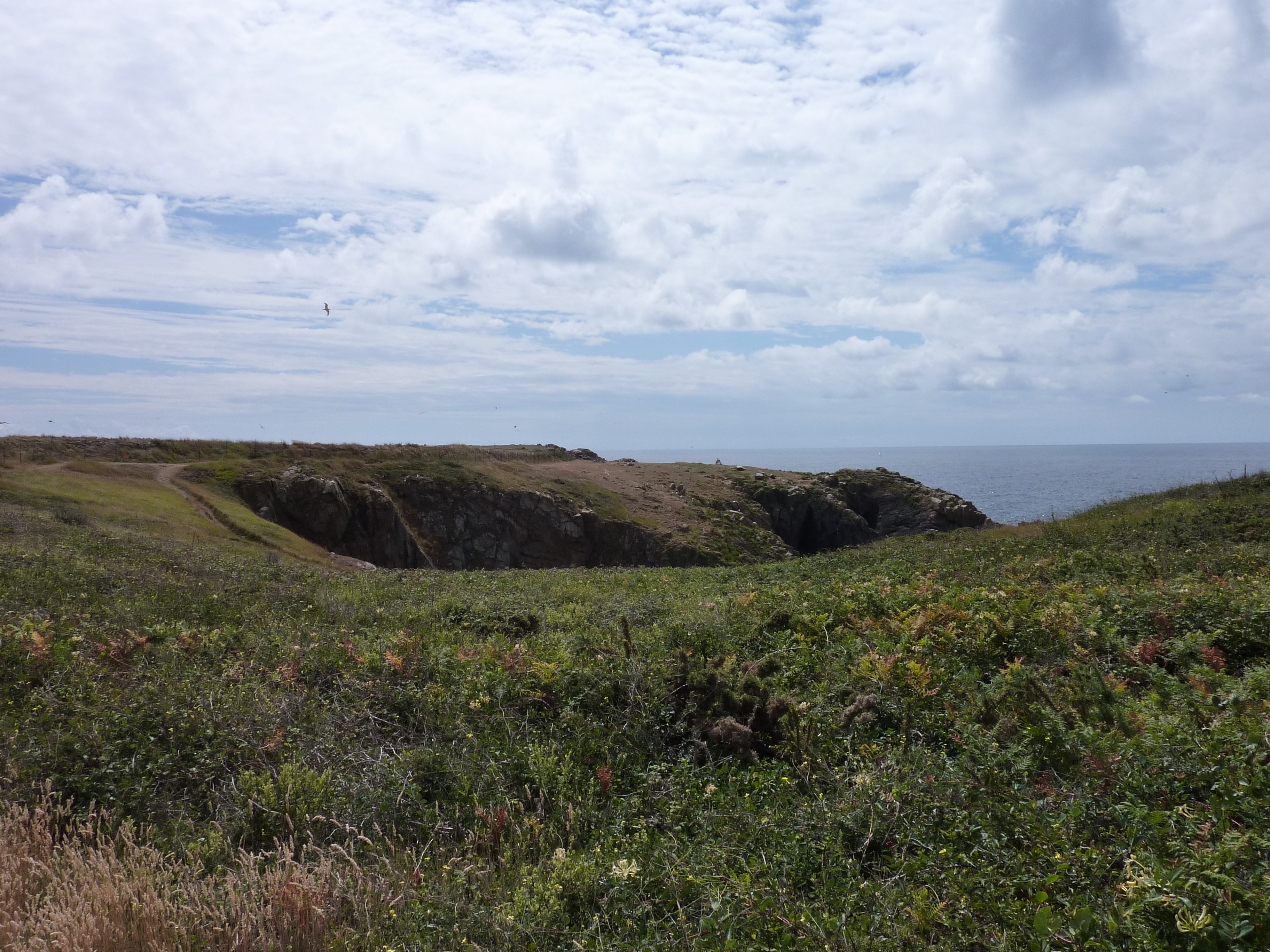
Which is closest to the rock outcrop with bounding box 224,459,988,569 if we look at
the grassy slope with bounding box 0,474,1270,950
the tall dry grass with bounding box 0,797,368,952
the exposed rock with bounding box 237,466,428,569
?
the exposed rock with bounding box 237,466,428,569

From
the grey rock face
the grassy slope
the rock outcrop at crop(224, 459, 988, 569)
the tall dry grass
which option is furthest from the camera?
the grey rock face

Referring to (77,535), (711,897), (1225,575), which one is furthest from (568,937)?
(77,535)

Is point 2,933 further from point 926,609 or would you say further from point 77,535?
point 77,535

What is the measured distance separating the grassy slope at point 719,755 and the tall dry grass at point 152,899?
32cm

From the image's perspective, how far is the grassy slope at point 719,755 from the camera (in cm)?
430

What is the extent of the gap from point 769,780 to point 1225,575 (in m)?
8.70

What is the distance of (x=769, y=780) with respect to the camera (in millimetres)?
6148

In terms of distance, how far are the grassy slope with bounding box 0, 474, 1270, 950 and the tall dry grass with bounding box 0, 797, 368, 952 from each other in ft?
1.04

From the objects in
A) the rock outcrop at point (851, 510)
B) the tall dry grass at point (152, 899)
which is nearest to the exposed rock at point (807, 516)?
the rock outcrop at point (851, 510)

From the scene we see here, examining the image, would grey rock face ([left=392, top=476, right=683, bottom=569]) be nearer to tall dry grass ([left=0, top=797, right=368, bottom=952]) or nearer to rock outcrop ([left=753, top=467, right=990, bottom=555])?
rock outcrop ([left=753, top=467, right=990, bottom=555])

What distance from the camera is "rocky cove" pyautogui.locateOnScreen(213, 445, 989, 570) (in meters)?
45.1

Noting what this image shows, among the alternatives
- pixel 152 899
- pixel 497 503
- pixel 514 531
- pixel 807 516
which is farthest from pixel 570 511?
pixel 152 899

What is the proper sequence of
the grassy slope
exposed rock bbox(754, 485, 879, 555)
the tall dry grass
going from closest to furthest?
the tall dry grass < the grassy slope < exposed rock bbox(754, 485, 879, 555)

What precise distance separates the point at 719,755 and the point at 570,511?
48.0m
